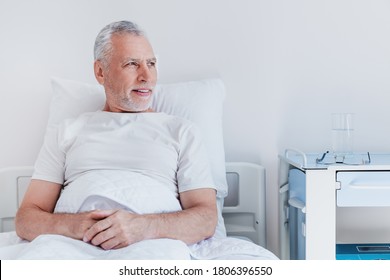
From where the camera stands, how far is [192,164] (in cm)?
152

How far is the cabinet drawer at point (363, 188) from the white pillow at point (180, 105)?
1.17 ft

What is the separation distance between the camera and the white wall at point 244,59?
196cm

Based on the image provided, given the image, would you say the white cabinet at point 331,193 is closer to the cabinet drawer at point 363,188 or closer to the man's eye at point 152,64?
the cabinet drawer at point 363,188

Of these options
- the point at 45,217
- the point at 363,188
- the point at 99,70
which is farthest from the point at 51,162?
the point at 363,188

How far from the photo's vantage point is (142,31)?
1.63 meters

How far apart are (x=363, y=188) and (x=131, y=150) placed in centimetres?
67

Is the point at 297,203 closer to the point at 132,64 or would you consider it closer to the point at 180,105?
the point at 180,105

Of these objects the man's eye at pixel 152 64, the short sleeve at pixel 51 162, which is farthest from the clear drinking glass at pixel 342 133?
the short sleeve at pixel 51 162

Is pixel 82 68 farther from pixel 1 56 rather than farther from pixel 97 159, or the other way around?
pixel 97 159

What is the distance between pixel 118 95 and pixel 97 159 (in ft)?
0.69

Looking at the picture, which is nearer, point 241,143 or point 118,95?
point 118,95

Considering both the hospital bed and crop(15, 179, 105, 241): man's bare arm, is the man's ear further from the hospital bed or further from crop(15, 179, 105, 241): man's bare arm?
crop(15, 179, 105, 241): man's bare arm

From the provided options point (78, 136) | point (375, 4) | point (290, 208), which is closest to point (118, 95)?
point (78, 136)
